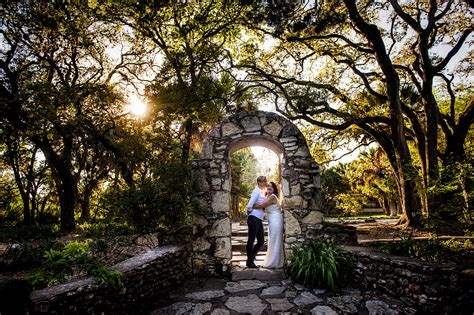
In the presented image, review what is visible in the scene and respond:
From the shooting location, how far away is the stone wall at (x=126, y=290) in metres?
2.34

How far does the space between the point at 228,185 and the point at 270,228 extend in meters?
1.31

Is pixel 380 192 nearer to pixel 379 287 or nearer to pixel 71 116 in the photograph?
pixel 379 287

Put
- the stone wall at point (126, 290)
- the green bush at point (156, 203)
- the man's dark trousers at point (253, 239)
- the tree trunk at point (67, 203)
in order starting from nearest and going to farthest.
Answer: the stone wall at point (126, 290) < the green bush at point (156, 203) < the man's dark trousers at point (253, 239) < the tree trunk at point (67, 203)

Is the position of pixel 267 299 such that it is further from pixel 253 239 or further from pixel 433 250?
pixel 433 250

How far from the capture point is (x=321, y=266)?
13.6ft

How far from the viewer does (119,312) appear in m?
2.98

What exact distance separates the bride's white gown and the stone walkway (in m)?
0.71

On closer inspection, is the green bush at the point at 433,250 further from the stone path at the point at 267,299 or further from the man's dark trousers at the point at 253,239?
the man's dark trousers at the point at 253,239

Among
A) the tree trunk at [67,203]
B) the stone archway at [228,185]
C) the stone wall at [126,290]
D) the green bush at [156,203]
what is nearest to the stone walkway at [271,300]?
the stone wall at [126,290]

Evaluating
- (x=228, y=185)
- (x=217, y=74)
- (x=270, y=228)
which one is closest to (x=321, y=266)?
(x=270, y=228)

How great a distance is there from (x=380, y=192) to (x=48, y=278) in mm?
23792

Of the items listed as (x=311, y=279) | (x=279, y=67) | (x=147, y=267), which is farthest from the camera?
(x=279, y=67)

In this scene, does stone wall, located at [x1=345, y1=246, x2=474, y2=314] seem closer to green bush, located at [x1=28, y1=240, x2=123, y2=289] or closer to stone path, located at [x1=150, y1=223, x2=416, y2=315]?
stone path, located at [x1=150, y1=223, x2=416, y2=315]

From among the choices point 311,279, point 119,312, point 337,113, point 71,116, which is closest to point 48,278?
point 119,312
